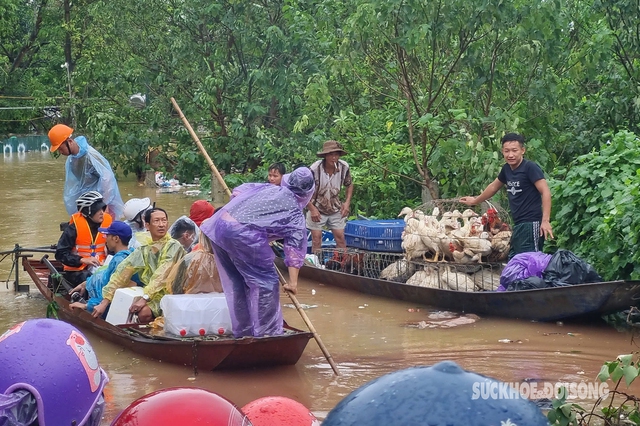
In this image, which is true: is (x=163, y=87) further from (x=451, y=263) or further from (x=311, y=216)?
(x=451, y=263)

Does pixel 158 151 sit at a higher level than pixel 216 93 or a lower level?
lower

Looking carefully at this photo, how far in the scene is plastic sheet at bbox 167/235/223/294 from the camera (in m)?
7.29

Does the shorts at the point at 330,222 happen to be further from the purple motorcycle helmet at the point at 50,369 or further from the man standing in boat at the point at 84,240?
the purple motorcycle helmet at the point at 50,369

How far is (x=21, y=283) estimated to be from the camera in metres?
11.3

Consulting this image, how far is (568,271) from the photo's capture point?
7.95m

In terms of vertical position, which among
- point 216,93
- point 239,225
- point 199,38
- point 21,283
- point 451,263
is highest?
point 199,38

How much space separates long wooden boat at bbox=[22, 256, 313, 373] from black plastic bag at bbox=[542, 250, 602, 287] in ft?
8.44

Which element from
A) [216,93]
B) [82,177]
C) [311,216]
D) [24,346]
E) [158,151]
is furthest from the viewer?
[158,151]

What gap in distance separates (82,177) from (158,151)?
8.57m

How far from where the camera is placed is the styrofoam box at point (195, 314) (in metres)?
6.93

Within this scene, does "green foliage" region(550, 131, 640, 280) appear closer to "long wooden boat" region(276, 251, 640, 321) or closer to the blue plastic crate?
"long wooden boat" region(276, 251, 640, 321)

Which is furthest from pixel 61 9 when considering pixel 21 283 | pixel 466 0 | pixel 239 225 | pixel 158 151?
pixel 239 225

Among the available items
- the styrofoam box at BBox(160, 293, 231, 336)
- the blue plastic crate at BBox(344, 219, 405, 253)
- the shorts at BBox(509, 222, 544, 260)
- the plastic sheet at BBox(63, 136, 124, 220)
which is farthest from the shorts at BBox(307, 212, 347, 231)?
the styrofoam box at BBox(160, 293, 231, 336)

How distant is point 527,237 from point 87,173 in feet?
16.0
